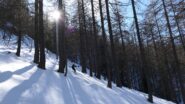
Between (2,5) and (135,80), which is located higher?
(2,5)

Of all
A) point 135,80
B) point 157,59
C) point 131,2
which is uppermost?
point 131,2

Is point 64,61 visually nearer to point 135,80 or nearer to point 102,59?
point 102,59

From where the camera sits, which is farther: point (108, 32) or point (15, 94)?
point (108, 32)

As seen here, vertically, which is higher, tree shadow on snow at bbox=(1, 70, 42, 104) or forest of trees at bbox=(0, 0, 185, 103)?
forest of trees at bbox=(0, 0, 185, 103)

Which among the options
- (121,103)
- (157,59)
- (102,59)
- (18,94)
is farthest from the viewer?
(102,59)

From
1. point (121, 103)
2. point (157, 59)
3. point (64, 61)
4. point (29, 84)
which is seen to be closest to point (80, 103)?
point (29, 84)

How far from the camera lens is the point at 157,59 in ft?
124

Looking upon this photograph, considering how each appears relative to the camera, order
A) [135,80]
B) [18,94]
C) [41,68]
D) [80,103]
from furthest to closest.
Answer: [135,80]
[41,68]
[80,103]
[18,94]

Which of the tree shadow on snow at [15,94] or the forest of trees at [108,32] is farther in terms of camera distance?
the forest of trees at [108,32]

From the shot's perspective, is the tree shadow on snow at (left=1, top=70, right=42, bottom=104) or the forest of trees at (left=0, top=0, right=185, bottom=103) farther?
the forest of trees at (left=0, top=0, right=185, bottom=103)

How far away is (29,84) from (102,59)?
34.5m

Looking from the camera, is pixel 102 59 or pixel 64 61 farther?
pixel 102 59

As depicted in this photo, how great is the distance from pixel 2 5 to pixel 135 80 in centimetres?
5666

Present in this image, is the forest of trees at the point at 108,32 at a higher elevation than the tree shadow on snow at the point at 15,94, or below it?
higher
